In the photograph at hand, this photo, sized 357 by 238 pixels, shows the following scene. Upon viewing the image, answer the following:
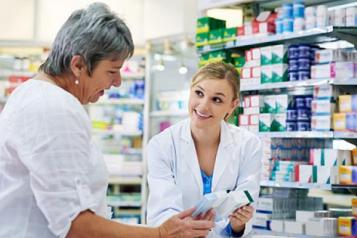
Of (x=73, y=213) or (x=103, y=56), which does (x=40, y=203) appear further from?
(x=103, y=56)

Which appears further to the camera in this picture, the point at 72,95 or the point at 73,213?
the point at 72,95

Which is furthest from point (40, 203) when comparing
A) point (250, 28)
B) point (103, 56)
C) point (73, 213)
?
point (250, 28)

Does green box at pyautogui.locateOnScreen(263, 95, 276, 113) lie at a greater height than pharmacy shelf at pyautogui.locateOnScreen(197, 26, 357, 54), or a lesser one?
lesser

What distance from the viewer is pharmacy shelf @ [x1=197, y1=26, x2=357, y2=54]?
412 cm

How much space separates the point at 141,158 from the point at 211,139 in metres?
4.37

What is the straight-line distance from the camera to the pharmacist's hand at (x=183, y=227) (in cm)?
190

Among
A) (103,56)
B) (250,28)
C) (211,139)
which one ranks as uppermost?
(250,28)

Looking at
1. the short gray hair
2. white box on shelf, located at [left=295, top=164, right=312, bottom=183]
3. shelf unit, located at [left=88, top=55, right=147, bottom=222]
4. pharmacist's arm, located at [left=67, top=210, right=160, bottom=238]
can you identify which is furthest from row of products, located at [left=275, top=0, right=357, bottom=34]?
shelf unit, located at [left=88, top=55, right=147, bottom=222]

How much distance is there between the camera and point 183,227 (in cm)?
197

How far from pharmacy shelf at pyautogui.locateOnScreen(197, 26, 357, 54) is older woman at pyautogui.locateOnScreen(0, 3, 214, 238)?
262 cm

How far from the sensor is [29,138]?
167 cm

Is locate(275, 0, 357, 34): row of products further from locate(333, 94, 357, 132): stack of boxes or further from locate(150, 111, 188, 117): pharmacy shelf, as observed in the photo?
locate(150, 111, 188, 117): pharmacy shelf

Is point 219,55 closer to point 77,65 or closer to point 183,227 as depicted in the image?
point 183,227

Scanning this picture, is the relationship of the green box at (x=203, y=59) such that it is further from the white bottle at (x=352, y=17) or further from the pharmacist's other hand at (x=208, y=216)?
the pharmacist's other hand at (x=208, y=216)
